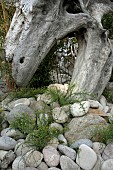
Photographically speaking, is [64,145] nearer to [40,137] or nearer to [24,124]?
[40,137]

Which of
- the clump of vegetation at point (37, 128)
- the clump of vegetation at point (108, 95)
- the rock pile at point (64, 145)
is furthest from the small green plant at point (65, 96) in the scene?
the clump of vegetation at point (108, 95)

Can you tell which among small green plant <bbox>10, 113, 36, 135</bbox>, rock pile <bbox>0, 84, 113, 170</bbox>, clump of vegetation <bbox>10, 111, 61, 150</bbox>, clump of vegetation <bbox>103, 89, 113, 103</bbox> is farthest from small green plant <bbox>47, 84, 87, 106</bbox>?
clump of vegetation <bbox>103, 89, 113, 103</bbox>

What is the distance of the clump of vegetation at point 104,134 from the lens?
2.75m

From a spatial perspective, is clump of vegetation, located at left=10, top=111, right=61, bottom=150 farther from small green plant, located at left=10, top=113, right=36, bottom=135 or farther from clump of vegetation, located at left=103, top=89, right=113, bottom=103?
clump of vegetation, located at left=103, top=89, right=113, bottom=103

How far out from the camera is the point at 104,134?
2.79m

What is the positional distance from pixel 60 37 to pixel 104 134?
126cm

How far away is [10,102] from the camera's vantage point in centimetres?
347

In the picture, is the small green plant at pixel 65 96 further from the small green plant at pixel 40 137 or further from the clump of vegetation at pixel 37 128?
the small green plant at pixel 40 137

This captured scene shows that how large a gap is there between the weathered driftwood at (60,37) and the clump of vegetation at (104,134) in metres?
0.77

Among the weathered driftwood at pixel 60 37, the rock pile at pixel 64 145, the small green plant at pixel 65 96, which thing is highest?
the weathered driftwood at pixel 60 37

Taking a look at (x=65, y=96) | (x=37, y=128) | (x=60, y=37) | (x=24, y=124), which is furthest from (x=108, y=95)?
(x=24, y=124)

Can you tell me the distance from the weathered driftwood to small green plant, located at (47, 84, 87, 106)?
12 centimetres

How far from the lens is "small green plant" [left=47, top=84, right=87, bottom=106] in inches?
126

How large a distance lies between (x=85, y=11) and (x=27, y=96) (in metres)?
1.27
